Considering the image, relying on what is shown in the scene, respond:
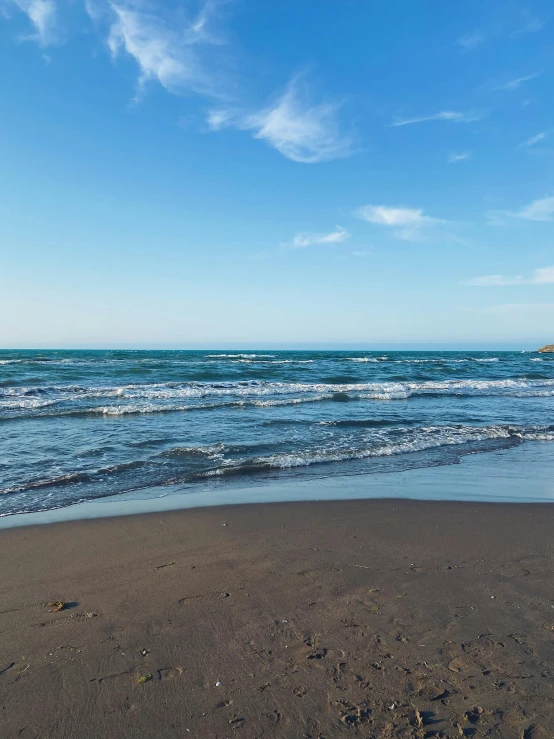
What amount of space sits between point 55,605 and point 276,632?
6.13ft

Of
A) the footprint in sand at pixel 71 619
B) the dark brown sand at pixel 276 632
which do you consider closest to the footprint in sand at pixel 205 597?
the dark brown sand at pixel 276 632

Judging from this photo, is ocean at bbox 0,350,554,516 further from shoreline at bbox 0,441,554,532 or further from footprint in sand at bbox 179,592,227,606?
footprint in sand at bbox 179,592,227,606

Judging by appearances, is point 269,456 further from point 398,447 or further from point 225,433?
point 398,447

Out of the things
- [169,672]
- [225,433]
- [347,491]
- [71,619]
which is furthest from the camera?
[225,433]

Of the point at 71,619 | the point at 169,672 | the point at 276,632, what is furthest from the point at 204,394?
the point at 169,672

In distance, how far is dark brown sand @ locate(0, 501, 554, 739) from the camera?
2605mm

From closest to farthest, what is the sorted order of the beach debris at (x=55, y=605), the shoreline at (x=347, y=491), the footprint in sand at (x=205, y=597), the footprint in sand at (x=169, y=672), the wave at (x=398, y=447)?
1. the footprint in sand at (x=169, y=672)
2. the beach debris at (x=55, y=605)
3. the footprint in sand at (x=205, y=597)
4. the shoreline at (x=347, y=491)
5. the wave at (x=398, y=447)

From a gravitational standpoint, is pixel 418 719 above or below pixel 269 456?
above

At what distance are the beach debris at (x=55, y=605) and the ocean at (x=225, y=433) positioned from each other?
294 cm

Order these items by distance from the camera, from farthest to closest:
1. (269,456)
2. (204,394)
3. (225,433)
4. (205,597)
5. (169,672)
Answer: (204,394), (225,433), (269,456), (205,597), (169,672)

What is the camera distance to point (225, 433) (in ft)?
40.0

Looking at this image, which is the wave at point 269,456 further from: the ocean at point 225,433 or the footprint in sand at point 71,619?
the footprint in sand at point 71,619

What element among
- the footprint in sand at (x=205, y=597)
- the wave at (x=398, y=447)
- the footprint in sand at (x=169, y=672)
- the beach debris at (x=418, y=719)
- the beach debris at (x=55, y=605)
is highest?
the beach debris at (x=418, y=719)

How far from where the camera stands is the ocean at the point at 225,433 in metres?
8.09
